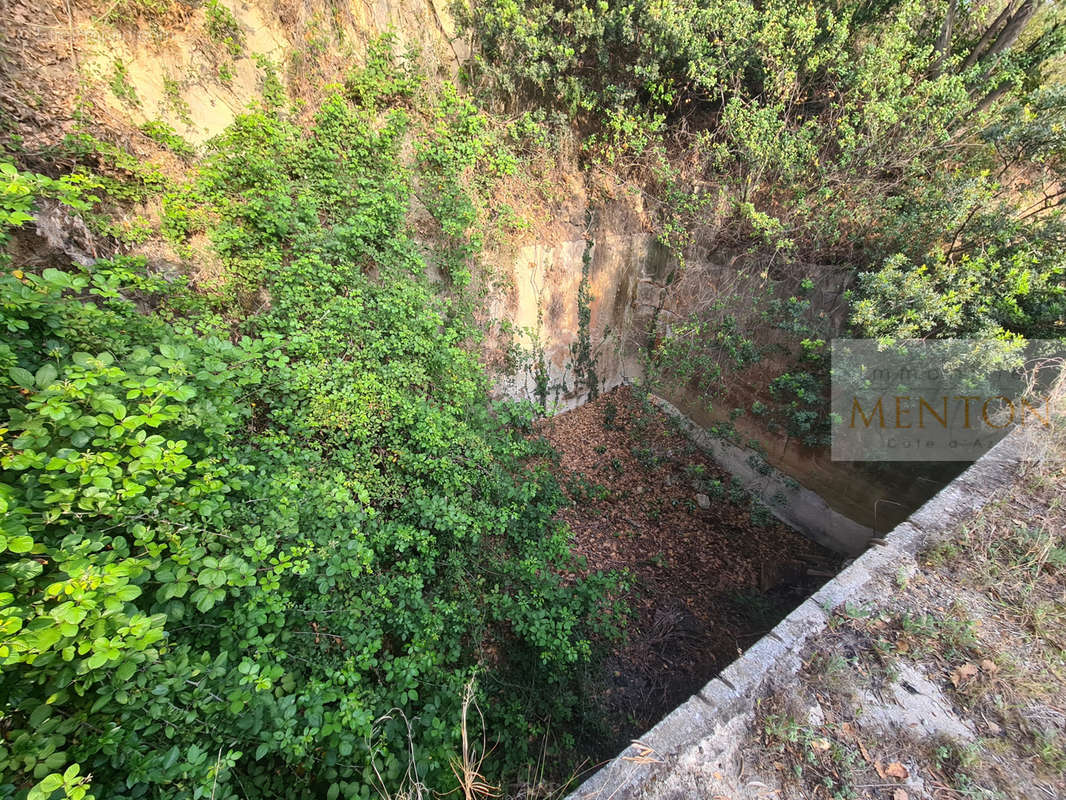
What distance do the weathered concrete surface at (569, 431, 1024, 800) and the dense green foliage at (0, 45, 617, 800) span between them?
101cm

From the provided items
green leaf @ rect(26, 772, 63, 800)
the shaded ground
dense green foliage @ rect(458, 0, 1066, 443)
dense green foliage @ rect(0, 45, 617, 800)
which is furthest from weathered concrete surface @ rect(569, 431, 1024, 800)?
dense green foliage @ rect(458, 0, 1066, 443)

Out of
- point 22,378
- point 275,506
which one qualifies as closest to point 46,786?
point 275,506

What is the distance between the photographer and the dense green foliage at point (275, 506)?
53.2 inches

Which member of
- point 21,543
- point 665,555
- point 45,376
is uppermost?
point 45,376

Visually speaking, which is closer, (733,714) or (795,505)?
(733,714)

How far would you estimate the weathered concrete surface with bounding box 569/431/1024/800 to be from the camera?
1734mm

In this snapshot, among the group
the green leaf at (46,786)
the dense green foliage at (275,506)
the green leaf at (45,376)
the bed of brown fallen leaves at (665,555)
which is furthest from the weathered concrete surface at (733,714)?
the green leaf at (45,376)

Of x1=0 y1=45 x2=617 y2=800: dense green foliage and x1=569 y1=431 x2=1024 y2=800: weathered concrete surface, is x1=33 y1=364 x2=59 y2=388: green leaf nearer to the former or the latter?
x1=0 y1=45 x2=617 y2=800: dense green foliage

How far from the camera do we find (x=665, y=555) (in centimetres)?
495

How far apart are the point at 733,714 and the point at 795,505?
4231 millimetres

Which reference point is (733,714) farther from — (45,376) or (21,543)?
Answer: (45,376)

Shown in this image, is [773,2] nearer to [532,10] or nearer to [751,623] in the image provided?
[532,10]

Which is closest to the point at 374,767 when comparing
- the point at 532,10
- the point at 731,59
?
the point at 532,10

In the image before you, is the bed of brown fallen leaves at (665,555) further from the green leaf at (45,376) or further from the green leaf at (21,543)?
the green leaf at (45,376)
